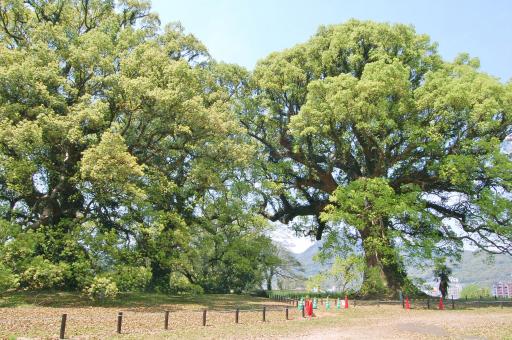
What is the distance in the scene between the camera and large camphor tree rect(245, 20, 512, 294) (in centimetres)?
2506

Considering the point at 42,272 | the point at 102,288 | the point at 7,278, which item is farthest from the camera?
the point at 102,288

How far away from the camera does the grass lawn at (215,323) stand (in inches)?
512

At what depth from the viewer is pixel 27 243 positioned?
18891mm

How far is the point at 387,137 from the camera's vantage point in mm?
26766

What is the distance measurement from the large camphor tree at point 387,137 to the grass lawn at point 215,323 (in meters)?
6.94

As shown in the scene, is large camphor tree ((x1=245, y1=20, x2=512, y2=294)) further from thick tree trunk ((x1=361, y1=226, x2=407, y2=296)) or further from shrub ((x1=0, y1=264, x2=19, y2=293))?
shrub ((x1=0, y1=264, x2=19, y2=293))

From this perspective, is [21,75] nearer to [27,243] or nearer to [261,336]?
[27,243]

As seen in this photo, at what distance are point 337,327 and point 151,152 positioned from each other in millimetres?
15123

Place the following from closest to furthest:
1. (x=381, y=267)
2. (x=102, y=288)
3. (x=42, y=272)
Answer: (x=42, y=272)
(x=102, y=288)
(x=381, y=267)

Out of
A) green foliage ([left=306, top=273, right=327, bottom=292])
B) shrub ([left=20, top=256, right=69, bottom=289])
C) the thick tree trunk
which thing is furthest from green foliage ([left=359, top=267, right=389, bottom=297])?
shrub ([left=20, top=256, right=69, bottom=289])

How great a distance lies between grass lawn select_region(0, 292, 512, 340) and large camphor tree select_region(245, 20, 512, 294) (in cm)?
694

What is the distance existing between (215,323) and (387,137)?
16851mm

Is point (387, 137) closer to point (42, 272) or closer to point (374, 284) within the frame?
point (374, 284)

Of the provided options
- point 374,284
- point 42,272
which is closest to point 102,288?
point 42,272
